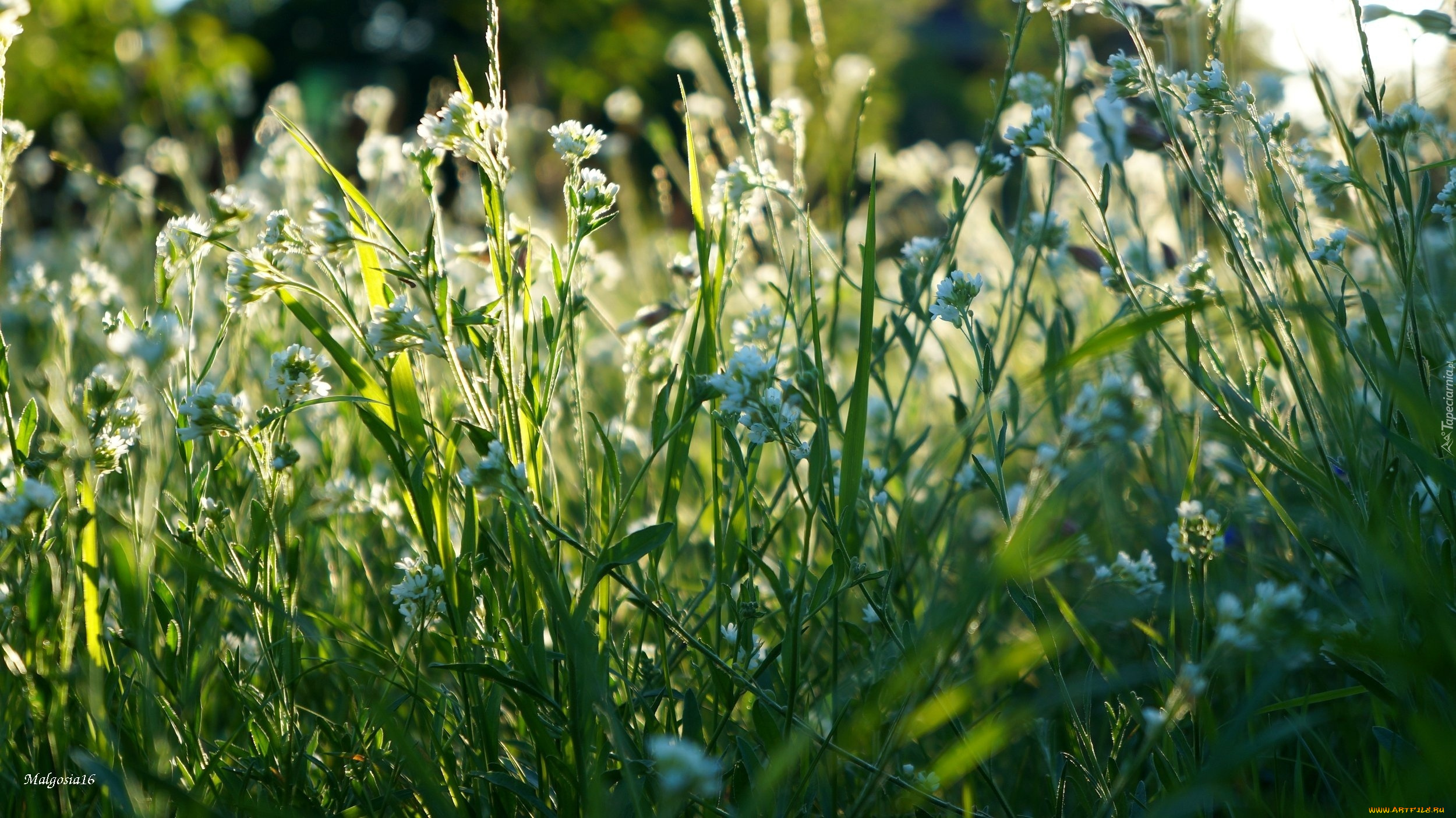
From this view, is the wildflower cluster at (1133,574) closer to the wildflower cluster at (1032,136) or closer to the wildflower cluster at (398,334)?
the wildflower cluster at (1032,136)

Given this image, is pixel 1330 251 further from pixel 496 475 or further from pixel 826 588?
pixel 496 475

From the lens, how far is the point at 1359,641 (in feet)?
1.87

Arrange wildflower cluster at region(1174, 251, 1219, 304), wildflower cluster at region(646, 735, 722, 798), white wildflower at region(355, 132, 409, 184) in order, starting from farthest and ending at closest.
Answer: white wildflower at region(355, 132, 409, 184)
wildflower cluster at region(1174, 251, 1219, 304)
wildflower cluster at region(646, 735, 722, 798)

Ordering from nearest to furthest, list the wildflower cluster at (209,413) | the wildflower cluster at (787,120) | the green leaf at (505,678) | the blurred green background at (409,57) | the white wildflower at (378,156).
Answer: the green leaf at (505,678) < the wildflower cluster at (209,413) < the wildflower cluster at (787,120) < the white wildflower at (378,156) < the blurred green background at (409,57)

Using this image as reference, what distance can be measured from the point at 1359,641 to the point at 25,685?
990mm

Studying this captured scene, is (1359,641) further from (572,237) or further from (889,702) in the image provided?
(572,237)

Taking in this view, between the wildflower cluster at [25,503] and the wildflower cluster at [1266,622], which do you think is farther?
the wildflower cluster at [25,503]

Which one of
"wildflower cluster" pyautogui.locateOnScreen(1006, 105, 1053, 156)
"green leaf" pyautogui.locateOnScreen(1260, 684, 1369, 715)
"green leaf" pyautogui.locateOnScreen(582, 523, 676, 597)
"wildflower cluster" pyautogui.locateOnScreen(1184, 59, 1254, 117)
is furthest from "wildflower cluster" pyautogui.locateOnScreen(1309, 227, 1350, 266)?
"green leaf" pyautogui.locateOnScreen(582, 523, 676, 597)

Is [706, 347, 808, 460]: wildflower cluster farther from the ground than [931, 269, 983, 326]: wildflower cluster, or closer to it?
closer to it

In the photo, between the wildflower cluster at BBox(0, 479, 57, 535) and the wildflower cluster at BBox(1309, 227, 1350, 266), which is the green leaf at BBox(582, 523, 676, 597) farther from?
the wildflower cluster at BBox(1309, 227, 1350, 266)

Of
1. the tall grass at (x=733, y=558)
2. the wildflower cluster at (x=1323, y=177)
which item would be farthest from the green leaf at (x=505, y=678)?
the wildflower cluster at (x=1323, y=177)

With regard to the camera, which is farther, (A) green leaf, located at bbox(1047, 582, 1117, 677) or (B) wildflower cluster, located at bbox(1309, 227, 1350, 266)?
(B) wildflower cluster, located at bbox(1309, 227, 1350, 266)

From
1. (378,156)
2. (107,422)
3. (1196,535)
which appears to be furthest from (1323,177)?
(378,156)

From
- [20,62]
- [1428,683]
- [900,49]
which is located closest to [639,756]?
[1428,683]
